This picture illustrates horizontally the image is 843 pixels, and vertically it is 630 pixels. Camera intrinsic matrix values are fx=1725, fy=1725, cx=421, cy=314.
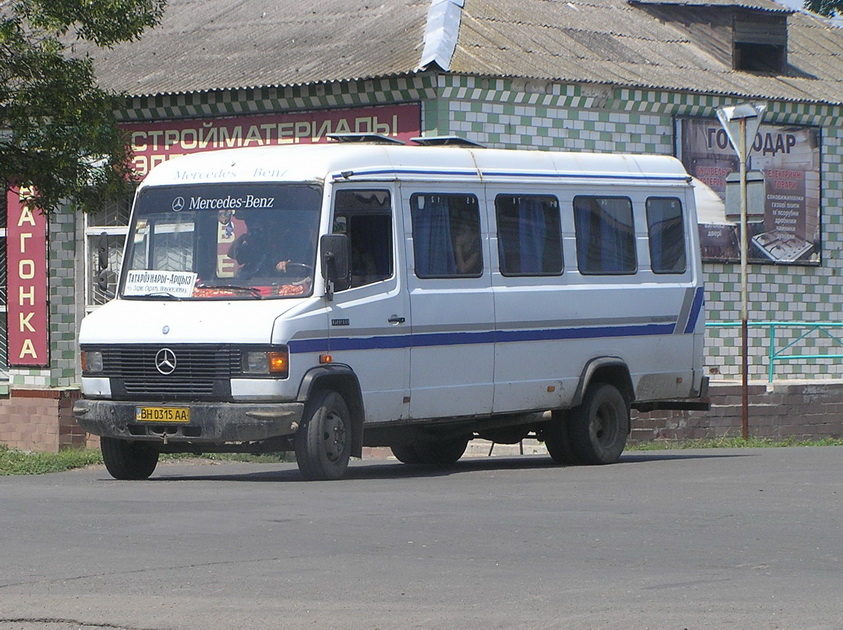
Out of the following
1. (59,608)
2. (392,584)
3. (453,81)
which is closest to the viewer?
(59,608)

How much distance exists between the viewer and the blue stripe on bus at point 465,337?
522 inches

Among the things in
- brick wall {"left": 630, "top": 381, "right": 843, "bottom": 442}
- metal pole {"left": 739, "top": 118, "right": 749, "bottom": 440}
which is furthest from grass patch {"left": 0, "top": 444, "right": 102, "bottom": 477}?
metal pole {"left": 739, "top": 118, "right": 749, "bottom": 440}

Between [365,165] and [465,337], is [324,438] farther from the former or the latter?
[365,165]

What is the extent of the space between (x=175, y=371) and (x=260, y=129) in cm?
853

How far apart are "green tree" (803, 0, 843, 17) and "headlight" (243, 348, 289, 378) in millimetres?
30086

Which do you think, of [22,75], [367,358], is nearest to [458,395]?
[367,358]

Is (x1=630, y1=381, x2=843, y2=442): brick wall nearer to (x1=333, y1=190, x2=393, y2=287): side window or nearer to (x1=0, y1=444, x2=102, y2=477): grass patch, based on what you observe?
(x1=0, y1=444, x2=102, y2=477): grass patch

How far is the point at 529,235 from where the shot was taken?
15102mm

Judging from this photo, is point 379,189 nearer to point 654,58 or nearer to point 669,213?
point 669,213

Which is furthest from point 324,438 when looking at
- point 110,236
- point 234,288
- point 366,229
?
point 110,236

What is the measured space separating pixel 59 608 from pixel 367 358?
634 cm

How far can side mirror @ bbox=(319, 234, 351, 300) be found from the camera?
1312 centimetres

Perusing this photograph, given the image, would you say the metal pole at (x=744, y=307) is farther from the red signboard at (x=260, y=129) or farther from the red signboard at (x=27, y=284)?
the red signboard at (x=27, y=284)

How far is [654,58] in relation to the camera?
23.1 m
